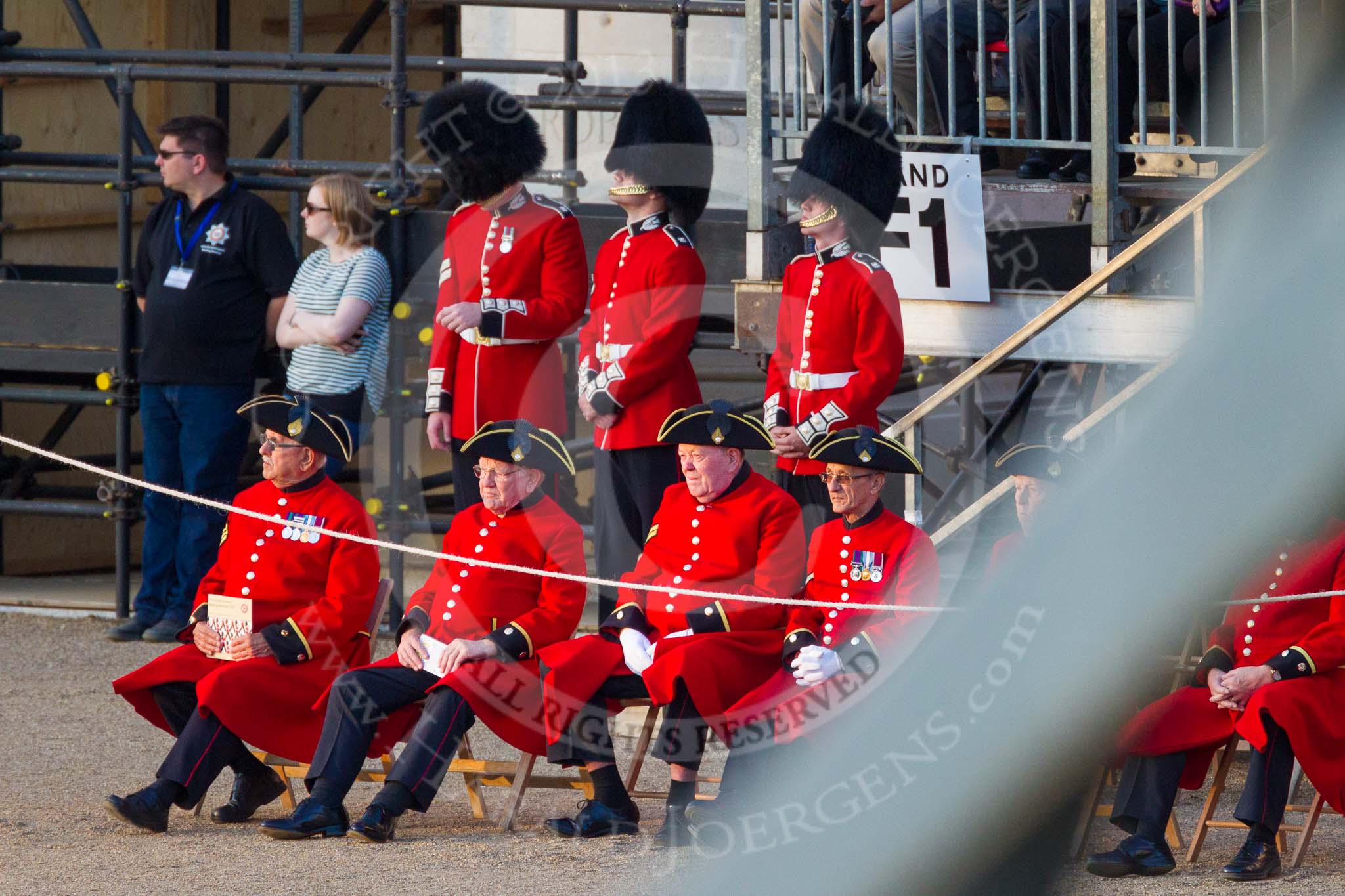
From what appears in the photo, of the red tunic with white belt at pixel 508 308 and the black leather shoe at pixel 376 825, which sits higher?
the red tunic with white belt at pixel 508 308

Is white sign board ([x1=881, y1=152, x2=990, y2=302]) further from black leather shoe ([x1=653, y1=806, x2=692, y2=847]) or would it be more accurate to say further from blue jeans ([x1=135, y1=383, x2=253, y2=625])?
blue jeans ([x1=135, y1=383, x2=253, y2=625])

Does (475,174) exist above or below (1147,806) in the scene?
above

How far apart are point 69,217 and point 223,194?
2774 mm

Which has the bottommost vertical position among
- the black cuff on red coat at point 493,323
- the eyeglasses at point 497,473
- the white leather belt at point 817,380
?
the eyeglasses at point 497,473

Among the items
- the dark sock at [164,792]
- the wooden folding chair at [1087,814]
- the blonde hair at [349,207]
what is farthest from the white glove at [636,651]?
the wooden folding chair at [1087,814]

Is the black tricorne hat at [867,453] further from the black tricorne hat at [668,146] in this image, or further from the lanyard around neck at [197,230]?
the lanyard around neck at [197,230]

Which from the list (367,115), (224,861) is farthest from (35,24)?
(224,861)

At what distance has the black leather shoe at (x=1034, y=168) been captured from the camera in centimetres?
531

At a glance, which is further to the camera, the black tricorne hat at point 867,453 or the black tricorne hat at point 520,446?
the black tricorne hat at point 520,446

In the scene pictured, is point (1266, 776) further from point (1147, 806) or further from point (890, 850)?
point (890, 850)

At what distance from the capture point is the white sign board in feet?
16.0

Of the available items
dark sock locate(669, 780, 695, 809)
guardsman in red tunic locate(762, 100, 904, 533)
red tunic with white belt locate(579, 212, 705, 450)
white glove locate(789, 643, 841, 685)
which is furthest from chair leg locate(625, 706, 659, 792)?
red tunic with white belt locate(579, 212, 705, 450)

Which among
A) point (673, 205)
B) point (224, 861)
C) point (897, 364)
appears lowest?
point (224, 861)

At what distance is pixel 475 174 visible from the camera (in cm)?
544
